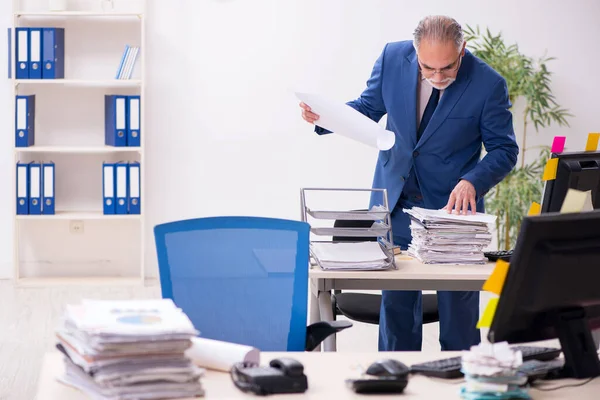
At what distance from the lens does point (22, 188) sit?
18.3ft

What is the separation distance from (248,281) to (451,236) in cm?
90

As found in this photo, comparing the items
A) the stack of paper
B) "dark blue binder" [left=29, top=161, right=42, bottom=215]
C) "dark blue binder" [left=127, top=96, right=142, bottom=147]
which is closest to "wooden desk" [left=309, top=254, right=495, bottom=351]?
the stack of paper

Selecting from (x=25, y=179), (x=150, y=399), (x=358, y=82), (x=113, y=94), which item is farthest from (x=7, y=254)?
(x=150, y=399)

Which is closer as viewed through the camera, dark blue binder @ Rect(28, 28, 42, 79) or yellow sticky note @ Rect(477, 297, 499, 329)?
yellow sticky note @ Rect(477, 297, 499, 329)

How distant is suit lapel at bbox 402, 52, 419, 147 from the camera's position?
3459mm

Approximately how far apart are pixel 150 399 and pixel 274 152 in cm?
430

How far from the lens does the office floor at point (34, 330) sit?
3.95 metres

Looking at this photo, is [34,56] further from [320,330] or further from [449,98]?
[320,330]

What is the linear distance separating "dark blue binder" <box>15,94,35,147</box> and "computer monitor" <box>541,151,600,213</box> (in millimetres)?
3797

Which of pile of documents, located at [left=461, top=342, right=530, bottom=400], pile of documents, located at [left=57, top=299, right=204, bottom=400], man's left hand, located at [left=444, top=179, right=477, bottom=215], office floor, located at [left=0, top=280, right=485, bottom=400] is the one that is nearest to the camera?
pile of documents, located at [left=57, top=299, right=204, bottom=400]

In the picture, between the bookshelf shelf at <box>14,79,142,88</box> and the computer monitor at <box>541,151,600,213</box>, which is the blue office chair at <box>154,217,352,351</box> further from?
the bookshelf shelf at <box>14,79,142,88</box>

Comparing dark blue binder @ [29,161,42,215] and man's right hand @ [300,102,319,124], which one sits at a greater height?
man's right hand @ [300,102,319,124]

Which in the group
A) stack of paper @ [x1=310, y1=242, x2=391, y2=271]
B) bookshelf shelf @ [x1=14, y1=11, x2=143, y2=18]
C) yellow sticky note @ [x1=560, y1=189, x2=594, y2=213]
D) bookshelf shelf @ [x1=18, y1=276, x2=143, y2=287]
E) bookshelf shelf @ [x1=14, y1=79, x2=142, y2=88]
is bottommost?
bookshelf shelf @ [x1=18, y1=276, x2=143, y2=287]

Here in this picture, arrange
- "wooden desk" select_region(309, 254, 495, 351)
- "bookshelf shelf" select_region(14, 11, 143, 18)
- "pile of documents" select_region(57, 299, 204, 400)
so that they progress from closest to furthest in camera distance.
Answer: "pile of documents" select_region(57, 299, 204, 400)
"wooden desk" select_region(309, 254, 495, 351)
"bookshelf shelf" select_region(14, 11, 143, 18)
